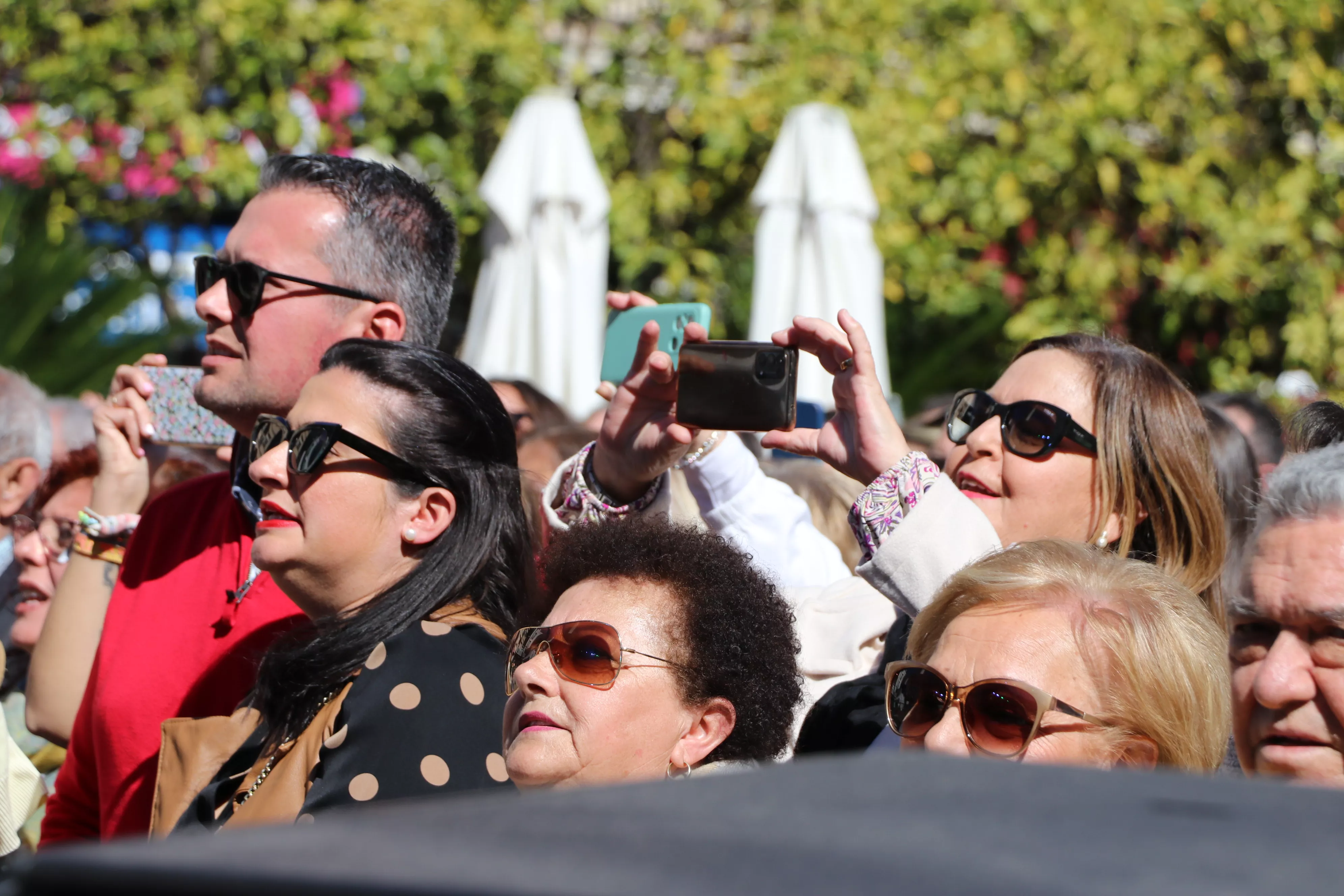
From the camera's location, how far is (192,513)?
2979 millimetres

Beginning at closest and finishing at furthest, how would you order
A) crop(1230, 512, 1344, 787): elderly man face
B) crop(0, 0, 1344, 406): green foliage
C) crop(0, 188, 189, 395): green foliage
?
crop(1230, 512, 1344, 787): elderly man face
crop(0, 188, 189, 395): green foliage
crop(0, 0, 1344, 406): green foliage

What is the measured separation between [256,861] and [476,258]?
9493 millimetres

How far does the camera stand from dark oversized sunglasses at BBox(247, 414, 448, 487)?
8.02ft

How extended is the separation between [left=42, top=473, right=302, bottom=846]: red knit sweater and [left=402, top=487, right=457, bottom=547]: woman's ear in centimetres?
42

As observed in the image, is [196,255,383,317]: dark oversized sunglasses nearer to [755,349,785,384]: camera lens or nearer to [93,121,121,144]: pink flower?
[755,349,785,384]: camera lens

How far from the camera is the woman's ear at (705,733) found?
2123 mm

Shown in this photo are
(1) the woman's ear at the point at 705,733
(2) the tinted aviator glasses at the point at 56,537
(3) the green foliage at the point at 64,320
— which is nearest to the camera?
(1) the woman's ear at the point at 705,733

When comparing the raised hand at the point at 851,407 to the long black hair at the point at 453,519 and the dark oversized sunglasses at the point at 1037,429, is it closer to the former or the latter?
the dark oversized sunglasses at the point at 1037,429

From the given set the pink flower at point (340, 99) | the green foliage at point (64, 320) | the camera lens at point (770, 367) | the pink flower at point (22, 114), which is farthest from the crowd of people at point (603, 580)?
the pink flower at point (22, 114)

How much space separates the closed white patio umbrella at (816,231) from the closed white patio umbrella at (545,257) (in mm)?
958

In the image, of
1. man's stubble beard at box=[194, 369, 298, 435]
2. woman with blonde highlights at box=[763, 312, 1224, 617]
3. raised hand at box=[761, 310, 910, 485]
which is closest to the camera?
raised hand at box=[761, 310, 910, 485]

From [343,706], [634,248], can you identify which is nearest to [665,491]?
[343,706]

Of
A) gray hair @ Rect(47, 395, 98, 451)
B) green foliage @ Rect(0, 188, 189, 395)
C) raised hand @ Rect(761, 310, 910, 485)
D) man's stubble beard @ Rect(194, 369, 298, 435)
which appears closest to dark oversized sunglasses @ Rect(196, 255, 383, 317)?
man's stubble beard @ Rect(194, 369, 298, 435)

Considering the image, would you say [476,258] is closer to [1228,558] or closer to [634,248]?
[634,248]
